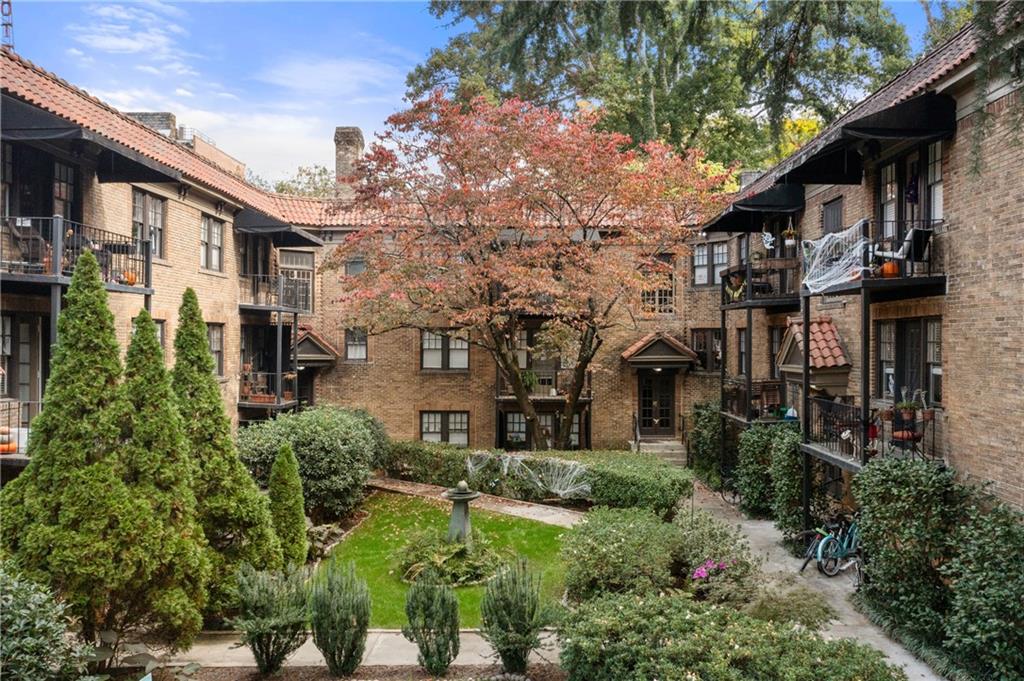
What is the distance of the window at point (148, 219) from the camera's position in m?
16.6

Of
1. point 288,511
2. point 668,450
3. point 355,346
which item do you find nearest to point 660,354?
point 668,450

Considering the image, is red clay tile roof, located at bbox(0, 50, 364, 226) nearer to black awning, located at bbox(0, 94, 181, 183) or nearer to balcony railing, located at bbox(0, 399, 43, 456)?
black awning, located at bbox(0, 94, 181, 183)

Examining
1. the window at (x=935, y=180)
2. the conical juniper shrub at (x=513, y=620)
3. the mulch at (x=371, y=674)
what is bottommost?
the mulch at (x=371, y=674)

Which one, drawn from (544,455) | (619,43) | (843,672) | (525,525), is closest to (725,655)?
(843,672)

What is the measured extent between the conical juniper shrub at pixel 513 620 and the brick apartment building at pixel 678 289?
6.29m

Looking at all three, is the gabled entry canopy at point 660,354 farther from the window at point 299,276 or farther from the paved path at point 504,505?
the window at point 299,276

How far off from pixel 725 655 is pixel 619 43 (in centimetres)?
609

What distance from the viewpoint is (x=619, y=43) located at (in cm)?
748

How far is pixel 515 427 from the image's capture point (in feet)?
87.7


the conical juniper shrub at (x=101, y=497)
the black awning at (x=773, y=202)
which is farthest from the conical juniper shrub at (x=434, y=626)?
the black awning at (x=773, y=202)

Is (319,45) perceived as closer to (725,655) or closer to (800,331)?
(725,655)

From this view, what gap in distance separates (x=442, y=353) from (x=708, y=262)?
32.9 ft

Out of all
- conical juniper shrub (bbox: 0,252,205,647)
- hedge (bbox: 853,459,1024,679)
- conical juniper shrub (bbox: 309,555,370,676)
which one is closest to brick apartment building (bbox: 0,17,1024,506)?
hedge (bbox: 853,459,1024,679)

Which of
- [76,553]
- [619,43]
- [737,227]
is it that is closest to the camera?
[619,43]
